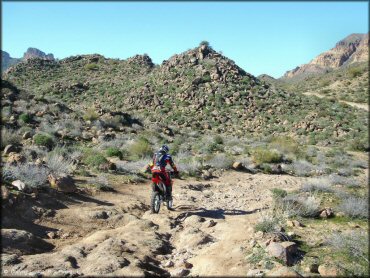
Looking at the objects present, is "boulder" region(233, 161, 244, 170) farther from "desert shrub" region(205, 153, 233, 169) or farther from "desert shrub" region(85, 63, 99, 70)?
"desert shrub" region(85, 63, 99, 70)

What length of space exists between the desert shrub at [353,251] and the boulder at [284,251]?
828 millimetres

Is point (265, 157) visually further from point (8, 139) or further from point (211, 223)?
point (8, 139)

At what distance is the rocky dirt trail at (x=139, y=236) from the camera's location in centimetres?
577

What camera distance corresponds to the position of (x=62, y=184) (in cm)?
981

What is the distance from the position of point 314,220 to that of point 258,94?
107 ft

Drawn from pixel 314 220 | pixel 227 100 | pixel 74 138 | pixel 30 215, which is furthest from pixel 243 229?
pixel 227 100

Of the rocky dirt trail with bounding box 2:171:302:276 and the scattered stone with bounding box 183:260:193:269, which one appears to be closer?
the rocky dirt trail with bounding box 2:171:302:276

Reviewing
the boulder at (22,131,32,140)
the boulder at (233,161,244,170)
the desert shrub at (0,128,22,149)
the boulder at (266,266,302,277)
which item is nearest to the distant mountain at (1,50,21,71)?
the boulder at (22,131,32,140)

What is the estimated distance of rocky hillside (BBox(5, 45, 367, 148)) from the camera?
33906 mm

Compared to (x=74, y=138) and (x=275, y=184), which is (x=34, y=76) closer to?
(x=74, y=138)

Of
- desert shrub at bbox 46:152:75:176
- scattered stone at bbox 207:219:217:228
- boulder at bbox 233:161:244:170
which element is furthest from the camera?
boulder at bbox 233:161:244:170

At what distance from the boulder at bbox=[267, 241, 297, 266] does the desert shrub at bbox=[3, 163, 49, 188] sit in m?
5.98

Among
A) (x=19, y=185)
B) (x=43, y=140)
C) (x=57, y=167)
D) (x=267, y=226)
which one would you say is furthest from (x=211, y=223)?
(x=43, y=140)

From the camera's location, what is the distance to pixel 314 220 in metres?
9.16
